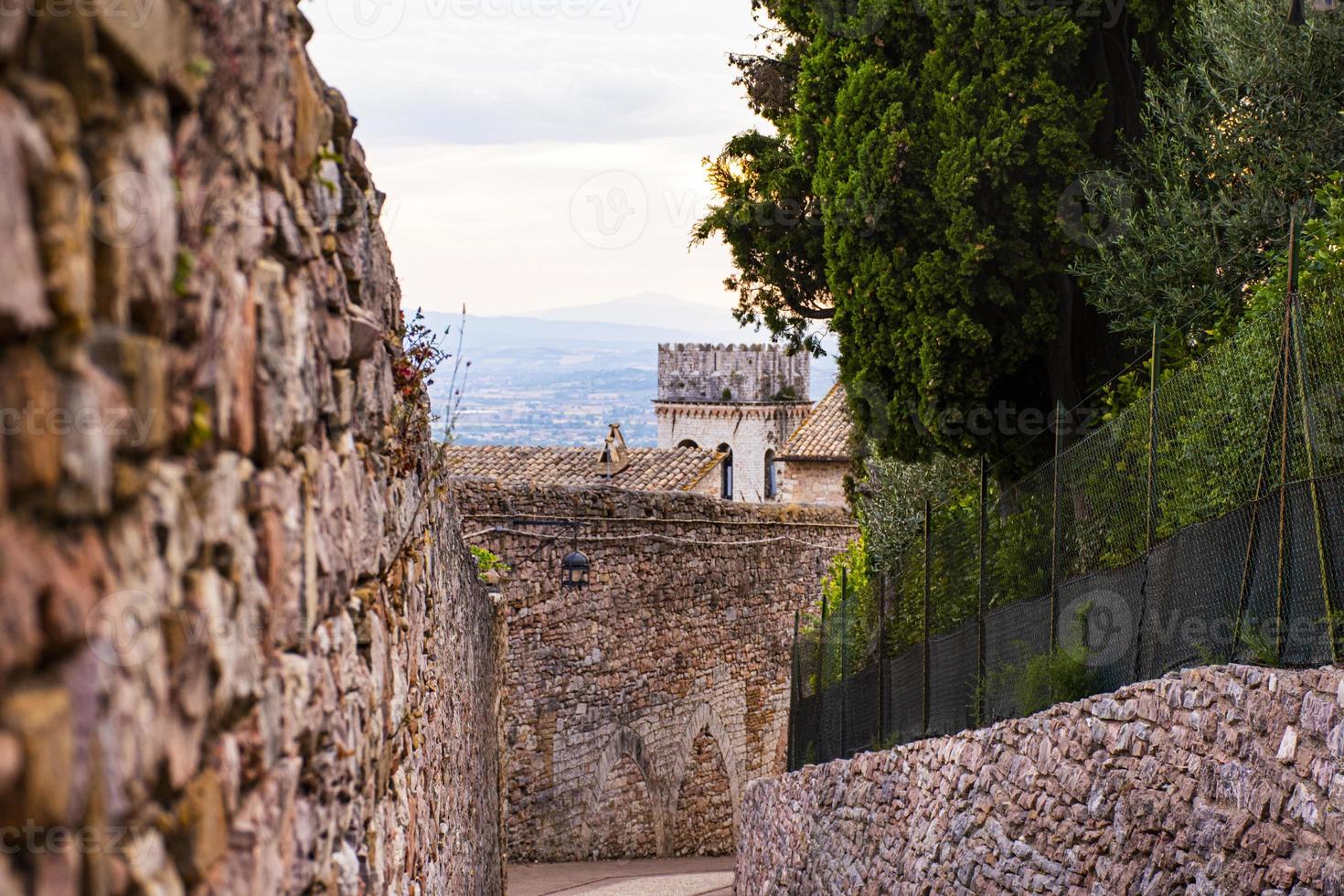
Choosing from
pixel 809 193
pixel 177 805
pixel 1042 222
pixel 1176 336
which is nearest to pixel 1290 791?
pixel 177 805

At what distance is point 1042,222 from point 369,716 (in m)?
7.96

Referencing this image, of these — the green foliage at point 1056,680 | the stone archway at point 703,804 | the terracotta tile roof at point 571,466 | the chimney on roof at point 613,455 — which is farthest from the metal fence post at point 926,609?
the chimney on roof at point 613,455

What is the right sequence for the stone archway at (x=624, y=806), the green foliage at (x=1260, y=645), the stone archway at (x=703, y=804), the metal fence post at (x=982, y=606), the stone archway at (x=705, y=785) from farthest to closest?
the stone archway at (x=703, y=804) → the stone archway at (x=705, y=785) → the stone archway at (x=624, y=806) → the metal fence post at (x=982, y=606) → the green foliage at (x=1260, y=645)

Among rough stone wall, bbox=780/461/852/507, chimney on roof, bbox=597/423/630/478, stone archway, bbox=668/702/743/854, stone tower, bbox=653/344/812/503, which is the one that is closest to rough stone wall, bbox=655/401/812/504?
stone tower, bbox=653/344/812/503

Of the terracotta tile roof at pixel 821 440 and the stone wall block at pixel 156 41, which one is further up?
the stone wall block at pixel 156 41

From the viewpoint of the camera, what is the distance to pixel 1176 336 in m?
9.86

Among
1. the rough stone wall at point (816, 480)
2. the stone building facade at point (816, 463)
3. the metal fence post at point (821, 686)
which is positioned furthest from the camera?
the rough stone wall at point (816, 480)

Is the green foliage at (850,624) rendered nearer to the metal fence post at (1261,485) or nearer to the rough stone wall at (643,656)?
the rough stone wall at (643,656)

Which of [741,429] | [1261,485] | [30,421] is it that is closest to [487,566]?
[1261,485]

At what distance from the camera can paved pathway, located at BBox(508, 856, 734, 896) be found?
1659cm

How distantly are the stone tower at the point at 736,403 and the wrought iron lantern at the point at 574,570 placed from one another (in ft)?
115

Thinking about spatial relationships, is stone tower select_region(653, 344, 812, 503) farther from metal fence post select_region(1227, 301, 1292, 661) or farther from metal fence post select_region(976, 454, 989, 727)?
metal fence post select_region(1227, 301, 1292, 661)

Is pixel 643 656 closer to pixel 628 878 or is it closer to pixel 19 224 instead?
pixel 628 878

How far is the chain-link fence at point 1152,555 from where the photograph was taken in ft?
19.5
